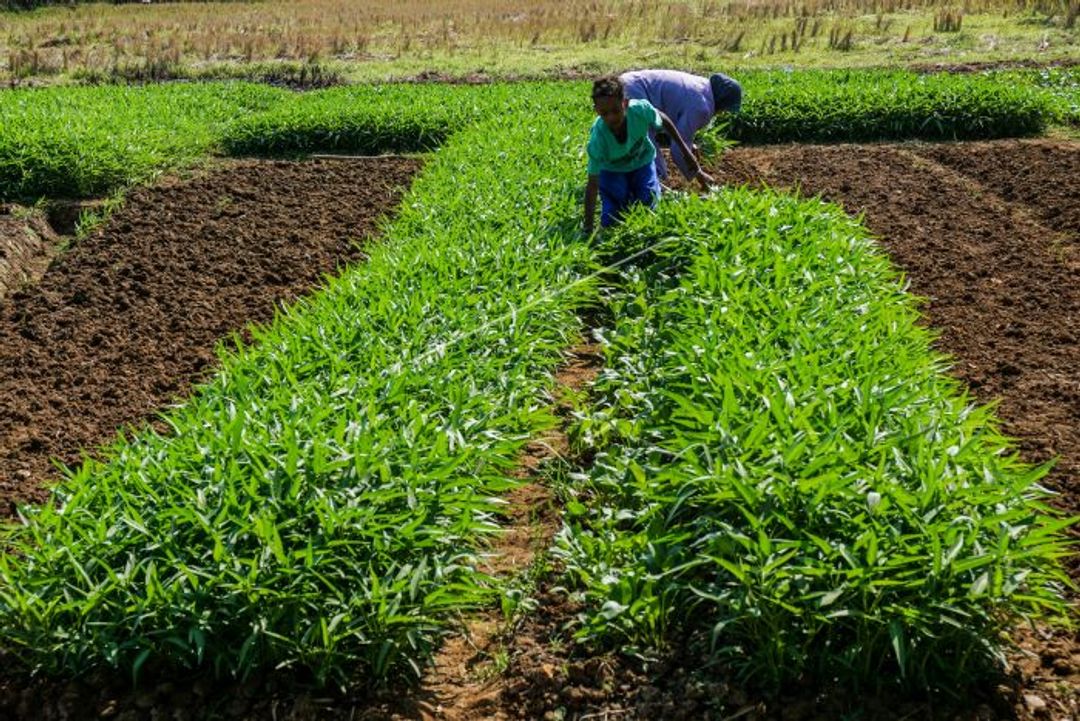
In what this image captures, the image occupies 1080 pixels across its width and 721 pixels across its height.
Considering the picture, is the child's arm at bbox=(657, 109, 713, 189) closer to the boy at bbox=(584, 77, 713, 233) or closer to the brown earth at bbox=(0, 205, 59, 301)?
the boy at bbox=(584, 77, 713, 233)

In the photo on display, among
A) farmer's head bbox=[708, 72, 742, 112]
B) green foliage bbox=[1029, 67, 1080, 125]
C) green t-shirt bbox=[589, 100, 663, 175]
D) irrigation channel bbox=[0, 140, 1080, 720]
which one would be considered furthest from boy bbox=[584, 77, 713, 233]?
green foliage bbox=[1029, 67, 1080, 125]

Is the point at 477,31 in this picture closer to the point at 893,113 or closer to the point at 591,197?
the point at 893,113

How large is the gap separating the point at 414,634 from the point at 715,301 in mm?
2519

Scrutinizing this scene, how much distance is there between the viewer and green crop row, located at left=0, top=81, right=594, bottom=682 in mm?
3080

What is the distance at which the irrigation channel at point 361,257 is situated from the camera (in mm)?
3086

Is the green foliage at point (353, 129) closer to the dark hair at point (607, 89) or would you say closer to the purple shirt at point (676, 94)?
the purple shirt at point (676, 94)

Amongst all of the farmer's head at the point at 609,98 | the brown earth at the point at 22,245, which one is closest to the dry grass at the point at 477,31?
the brown earth at the point at 22,245

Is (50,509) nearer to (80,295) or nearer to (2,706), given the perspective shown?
(2,706)

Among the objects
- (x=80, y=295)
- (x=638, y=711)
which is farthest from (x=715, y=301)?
(x=80, y=295)

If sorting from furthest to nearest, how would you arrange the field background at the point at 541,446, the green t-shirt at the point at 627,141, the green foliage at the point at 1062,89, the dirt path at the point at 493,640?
the green foliage at the point at 1062,89, the green t-shirt at the point at 627,141, the dirt path at the point at 493,640, the field background at the point at 541,446

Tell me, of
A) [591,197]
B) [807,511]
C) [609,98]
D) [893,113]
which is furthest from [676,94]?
[893,113]

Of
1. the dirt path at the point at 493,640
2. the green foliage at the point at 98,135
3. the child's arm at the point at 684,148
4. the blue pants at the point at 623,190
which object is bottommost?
the dirt path at the point at 493,640

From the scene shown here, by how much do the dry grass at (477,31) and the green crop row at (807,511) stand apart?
1731cm

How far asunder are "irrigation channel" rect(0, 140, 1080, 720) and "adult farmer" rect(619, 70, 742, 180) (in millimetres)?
1658
